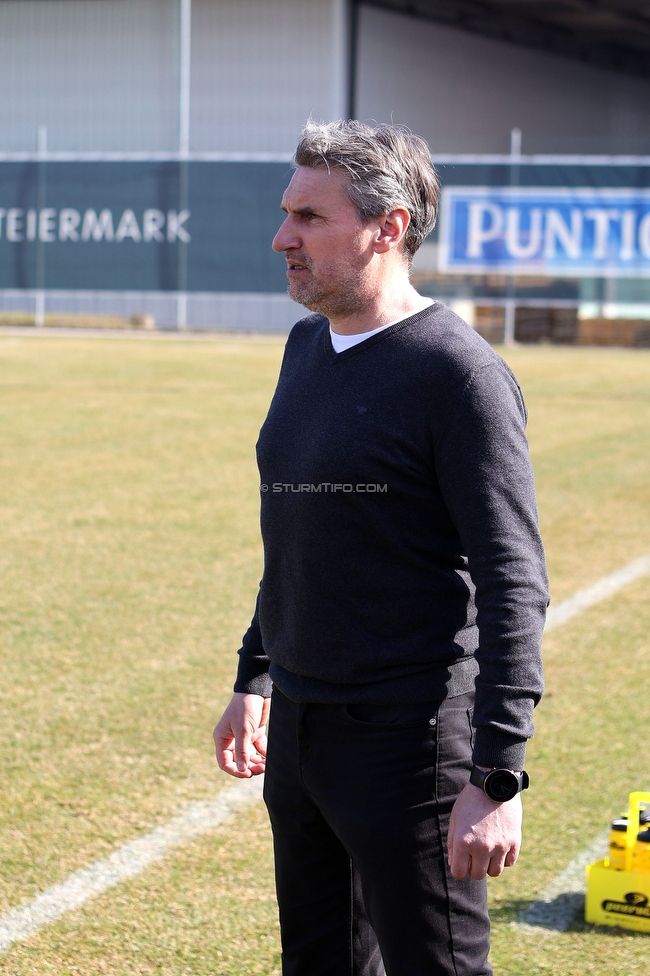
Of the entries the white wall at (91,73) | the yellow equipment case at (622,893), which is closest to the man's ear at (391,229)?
the yellow equipment case at (622,893)

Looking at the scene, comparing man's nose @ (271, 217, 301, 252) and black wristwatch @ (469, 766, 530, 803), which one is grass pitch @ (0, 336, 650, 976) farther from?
man's nose @ (271, 217, 301, 252)

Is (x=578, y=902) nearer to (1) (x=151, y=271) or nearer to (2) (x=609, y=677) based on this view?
(2) (x=609, y=677)

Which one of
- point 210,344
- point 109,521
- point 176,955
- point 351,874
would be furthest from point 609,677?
point 210,344

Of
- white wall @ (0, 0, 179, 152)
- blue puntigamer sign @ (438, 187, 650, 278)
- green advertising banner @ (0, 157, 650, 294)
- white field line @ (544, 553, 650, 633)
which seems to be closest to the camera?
white field line @ (544, 553, 650, 633)

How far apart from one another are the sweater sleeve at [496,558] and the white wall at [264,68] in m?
27.3

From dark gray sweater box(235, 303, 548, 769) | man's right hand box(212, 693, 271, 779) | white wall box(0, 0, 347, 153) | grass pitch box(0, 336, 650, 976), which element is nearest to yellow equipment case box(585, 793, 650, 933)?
grass pitch box(0, 336, 650, 976)

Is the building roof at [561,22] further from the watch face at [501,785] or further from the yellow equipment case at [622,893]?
the watch face at [501,785]

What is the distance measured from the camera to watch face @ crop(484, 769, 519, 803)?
1993 mm

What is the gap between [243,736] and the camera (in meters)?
2.57

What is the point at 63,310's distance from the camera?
23547 mm

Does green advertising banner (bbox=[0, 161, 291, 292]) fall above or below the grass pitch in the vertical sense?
above

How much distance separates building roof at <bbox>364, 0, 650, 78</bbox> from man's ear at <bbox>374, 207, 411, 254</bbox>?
29.8 metres

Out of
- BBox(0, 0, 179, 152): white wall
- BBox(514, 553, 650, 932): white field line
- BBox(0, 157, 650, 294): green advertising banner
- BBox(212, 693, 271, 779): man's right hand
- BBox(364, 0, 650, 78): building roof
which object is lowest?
BBox(514, 553, 650, 932): white field line

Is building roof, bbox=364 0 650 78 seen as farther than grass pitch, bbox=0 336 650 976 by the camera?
Yes
